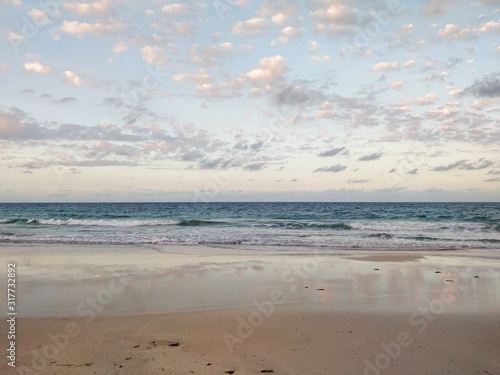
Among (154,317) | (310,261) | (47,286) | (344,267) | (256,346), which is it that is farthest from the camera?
(310,261)

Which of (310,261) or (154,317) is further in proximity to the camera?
(310,261)

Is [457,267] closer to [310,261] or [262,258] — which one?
[310,261]

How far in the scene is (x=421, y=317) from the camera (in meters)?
6.73

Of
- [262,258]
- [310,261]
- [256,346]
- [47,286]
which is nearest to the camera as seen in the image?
[256,346]

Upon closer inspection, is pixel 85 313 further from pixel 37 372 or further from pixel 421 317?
pixel 421 317

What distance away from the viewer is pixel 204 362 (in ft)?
15.8

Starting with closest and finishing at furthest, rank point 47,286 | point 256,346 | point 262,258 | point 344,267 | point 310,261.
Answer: point 256,346 → point 47,286 → point 344,267 → point 310,261 → point 262,258

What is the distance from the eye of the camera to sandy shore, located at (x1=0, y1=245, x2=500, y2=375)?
4.83 meters

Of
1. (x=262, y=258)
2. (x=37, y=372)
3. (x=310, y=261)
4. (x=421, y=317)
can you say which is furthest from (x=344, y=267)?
(x=37, y=372)

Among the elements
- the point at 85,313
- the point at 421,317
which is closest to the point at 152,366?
the point at 85,313

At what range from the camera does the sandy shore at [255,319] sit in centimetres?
483

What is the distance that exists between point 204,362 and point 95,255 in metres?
11.2

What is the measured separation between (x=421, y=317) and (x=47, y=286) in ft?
27.3

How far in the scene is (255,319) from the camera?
6605 millimetres
